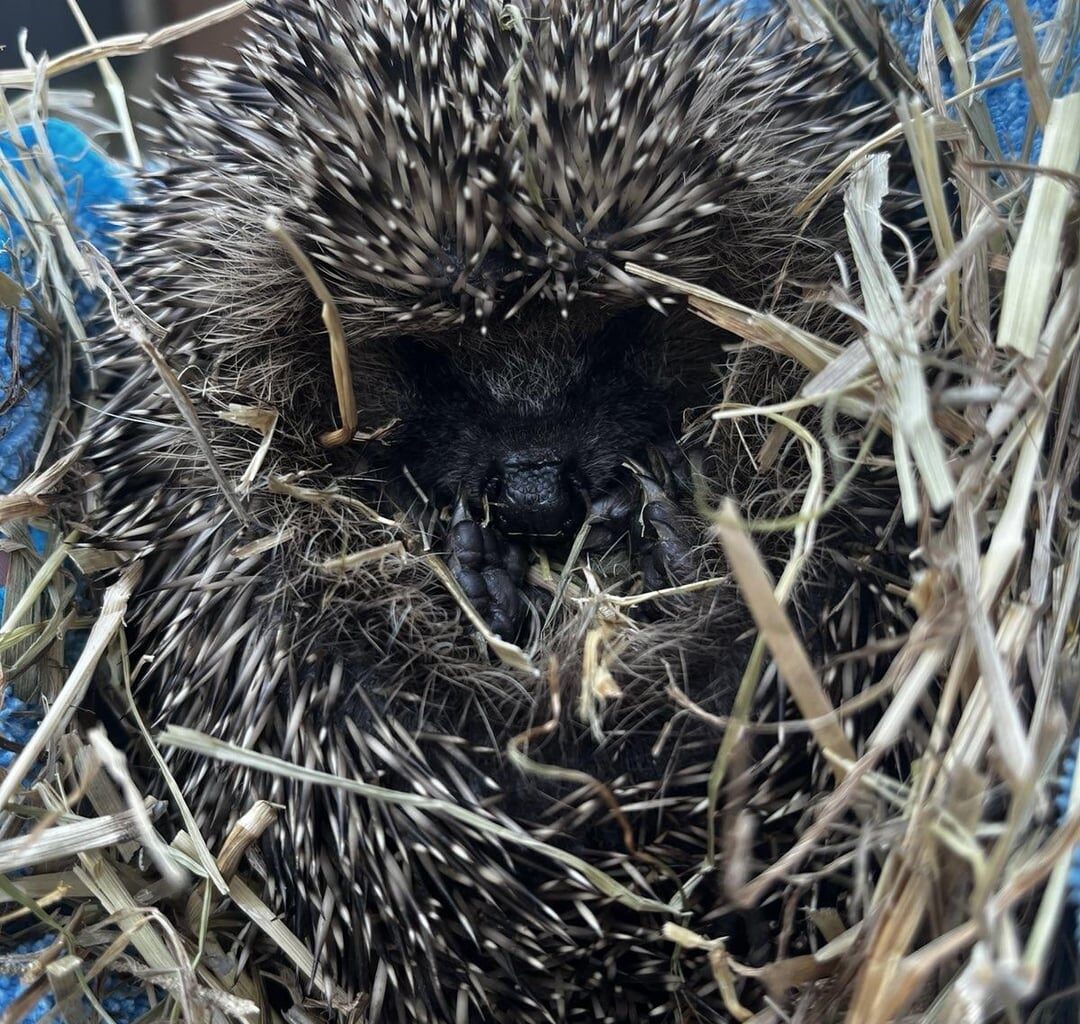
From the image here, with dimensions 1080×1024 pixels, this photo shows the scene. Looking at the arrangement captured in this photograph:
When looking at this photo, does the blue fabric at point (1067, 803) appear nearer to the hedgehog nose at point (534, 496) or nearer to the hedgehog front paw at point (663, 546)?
the hedgehog front paw at point (663, 546)

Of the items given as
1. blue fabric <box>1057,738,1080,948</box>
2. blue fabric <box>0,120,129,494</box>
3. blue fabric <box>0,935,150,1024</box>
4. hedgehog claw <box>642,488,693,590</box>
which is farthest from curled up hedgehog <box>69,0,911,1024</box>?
blue fabric <box>1057,738,1080,948</box>

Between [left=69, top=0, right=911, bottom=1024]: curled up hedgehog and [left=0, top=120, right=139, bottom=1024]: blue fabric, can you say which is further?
[left=0, top=120, right=139, bottom=1024]: blue fabric

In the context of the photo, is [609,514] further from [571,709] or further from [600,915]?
[600,915]

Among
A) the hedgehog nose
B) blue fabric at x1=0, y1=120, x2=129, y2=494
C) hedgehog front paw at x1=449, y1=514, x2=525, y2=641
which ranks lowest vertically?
hedgehog front paw at x1=449, y1=514, x2=525, y2=641

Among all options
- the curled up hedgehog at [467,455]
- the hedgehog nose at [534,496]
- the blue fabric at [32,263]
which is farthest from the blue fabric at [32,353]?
the hedgehog nose at [534,496]

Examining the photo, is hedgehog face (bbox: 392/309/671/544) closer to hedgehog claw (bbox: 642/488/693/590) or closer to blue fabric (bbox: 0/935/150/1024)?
hedgehog claw (bbox: 642/488/693/590)

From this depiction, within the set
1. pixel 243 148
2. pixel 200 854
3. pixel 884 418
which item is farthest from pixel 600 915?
pixel 243 148
